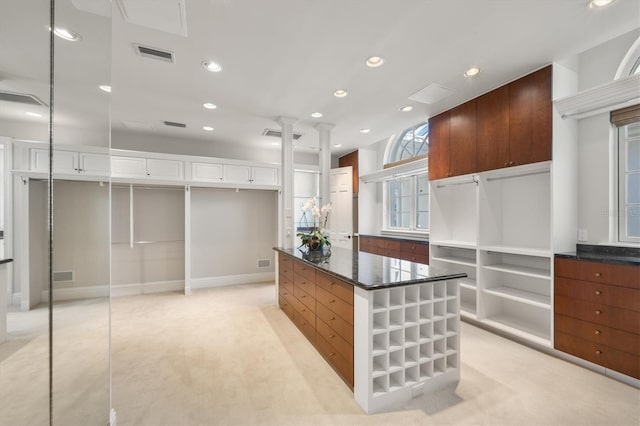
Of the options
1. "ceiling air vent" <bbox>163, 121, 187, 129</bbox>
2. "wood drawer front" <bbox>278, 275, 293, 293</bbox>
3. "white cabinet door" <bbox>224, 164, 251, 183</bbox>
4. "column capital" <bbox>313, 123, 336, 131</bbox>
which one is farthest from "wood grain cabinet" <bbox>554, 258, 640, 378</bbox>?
"ceiling air vent" <bbox>163, 121, 187, 129</bbox>

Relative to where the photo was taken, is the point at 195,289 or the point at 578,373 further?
the point at 195,289

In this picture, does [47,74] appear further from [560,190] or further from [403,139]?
[403,139]

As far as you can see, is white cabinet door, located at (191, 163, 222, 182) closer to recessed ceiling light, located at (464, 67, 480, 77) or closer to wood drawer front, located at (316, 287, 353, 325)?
wood drawer front, located at (316, 287, 353, 325)

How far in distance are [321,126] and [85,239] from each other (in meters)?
3.49

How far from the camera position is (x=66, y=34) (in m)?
1.41

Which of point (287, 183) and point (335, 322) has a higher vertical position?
point (287, 183)

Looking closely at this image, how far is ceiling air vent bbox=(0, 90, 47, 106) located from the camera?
3.73 feet

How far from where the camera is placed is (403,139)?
552cm

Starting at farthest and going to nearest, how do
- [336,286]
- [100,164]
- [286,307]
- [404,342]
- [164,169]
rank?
[164,169]
[286,307]
[336,286]
[404,342]
[100,164]

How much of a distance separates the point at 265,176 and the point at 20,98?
420cm

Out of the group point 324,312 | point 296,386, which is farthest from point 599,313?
point 296,386

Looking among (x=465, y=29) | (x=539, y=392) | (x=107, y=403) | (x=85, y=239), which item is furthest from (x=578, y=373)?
(x=85, y=239)

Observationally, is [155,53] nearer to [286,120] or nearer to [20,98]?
[20,98]

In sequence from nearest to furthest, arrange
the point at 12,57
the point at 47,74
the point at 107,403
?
the point at 12,57, the point at 47,74, the point at 107,403
